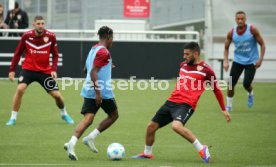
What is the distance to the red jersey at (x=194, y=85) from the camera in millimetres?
11320

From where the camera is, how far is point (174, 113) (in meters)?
11.2

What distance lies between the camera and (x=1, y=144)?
12609 mm

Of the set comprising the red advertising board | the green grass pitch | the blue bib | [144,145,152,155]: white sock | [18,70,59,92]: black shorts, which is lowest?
the green grass pitch

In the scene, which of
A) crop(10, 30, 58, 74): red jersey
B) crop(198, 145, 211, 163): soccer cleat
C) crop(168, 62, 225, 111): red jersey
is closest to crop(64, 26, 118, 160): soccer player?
crop(168, 62, 225, 111): red jersey

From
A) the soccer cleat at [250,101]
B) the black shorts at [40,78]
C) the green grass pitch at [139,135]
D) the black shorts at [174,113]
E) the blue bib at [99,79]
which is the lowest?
the green grass pitch at [139,135]

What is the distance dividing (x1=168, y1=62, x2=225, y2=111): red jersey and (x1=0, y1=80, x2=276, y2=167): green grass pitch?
2.88ft

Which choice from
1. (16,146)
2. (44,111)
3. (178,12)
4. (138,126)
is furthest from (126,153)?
(178,12)

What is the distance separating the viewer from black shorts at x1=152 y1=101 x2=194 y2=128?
11172mm

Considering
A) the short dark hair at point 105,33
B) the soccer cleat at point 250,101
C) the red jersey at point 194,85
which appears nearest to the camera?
the red jersey at point 194,85

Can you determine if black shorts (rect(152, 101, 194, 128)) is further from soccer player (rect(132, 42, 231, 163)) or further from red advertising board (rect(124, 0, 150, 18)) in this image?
red advertising board (rect(124, 0, 150, 18))

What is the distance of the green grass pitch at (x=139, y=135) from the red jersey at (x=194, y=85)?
0.88 meters

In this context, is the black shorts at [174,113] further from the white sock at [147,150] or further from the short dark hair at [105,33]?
the short dark hair at [105,33]

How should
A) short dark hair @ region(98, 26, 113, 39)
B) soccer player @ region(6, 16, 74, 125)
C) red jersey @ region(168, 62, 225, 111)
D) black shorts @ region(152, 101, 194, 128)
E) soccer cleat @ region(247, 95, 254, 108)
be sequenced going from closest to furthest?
black shorts @ region(152, 101, 194, 128)
red jersey @ region(168, 62, 225, 111)
short dark hair @ region(98, 26, 113, 39)
soccer player @ region(6, 16, 74, 125)
soccer cleat @ region(247, 95, 254, 108)

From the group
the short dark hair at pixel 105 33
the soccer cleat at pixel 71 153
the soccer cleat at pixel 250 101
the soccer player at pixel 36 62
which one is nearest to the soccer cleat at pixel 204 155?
the soccer cleat at pixel 71 153
